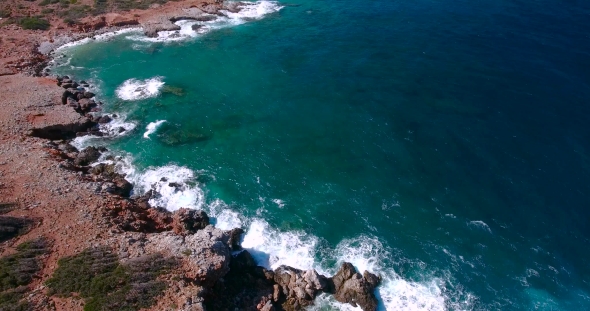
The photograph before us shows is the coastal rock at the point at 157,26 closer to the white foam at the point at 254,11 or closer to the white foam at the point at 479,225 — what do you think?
the white foam at the point at 254,11

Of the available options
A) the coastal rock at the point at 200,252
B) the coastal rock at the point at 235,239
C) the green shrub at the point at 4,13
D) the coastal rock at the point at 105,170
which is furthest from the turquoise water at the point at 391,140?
the green shrub at the point at 4,13

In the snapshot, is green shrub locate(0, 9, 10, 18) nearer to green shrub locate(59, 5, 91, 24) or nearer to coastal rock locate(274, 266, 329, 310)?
green shrub locate(59, 5, 91, 24)

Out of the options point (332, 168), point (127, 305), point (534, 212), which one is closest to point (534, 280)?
point (534, 212)

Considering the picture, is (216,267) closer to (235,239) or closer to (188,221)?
(235,239)

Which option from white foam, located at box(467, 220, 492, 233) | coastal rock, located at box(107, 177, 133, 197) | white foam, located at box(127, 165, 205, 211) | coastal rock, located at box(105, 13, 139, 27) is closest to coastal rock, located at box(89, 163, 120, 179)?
coastal rock, located at box(107, 177, 133, 197)

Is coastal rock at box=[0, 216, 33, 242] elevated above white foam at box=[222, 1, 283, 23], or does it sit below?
Result: below

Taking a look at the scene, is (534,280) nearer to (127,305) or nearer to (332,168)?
(332,168)

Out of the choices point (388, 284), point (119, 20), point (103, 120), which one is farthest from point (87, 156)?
point (119, 20)
